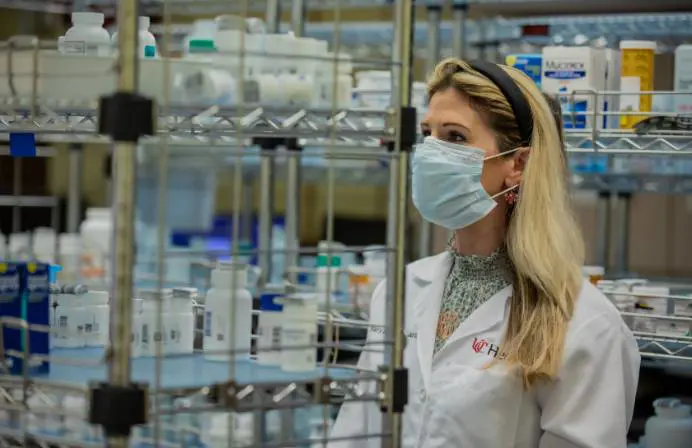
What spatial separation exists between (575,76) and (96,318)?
1671mm

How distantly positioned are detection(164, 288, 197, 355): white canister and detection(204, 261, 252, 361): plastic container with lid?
0.26 feet

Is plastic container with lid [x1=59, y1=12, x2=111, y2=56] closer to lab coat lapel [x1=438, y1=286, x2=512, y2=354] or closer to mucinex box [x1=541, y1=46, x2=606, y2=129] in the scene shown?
lab coat lapel [x1=438, y1=286, x2=512, y2=354]

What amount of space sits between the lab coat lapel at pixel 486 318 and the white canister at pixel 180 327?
69 cm

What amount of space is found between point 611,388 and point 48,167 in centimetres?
524

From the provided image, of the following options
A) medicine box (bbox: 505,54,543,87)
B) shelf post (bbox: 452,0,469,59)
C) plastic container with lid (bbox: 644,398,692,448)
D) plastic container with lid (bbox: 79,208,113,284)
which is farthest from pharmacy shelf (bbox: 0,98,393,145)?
plastic container with lid (bbox: 79,208,113,284)

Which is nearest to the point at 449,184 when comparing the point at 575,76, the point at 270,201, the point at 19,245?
the point at 575,76

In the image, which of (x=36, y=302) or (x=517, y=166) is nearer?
(x=36, y=302)

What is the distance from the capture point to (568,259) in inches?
99.0

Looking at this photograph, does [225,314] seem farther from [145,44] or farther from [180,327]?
[145,44]

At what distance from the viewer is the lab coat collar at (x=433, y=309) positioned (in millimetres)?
2510

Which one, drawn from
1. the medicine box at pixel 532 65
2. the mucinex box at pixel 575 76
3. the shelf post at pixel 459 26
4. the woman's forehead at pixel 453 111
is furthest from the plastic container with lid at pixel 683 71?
the woman's forehead at pixel 453 111

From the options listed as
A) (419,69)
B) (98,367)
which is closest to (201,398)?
(98,367)

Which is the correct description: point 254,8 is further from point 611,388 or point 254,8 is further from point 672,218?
point 611,388

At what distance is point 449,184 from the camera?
2471 millimetres
